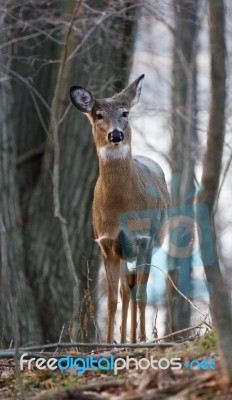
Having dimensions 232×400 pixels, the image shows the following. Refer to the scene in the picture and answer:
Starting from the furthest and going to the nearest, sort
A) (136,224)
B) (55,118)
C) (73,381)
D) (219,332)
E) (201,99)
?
(201,99) → (55,118) → (136,224) → (73,381) → (219,332)

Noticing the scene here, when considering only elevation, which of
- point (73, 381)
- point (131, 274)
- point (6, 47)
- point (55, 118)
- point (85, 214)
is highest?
point (6, 47)

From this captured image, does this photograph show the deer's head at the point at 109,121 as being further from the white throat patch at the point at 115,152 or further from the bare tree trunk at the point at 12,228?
the bare tree trunk at the point at 12,228

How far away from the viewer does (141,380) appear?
528 cm

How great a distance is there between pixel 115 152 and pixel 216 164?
11.7 ft

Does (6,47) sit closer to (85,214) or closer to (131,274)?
(85,214)

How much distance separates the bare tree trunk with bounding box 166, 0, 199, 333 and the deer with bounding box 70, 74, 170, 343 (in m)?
0.42

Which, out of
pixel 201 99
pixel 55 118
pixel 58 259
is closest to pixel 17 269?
pixel 58 259

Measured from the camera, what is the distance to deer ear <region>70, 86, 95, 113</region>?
28.4ft

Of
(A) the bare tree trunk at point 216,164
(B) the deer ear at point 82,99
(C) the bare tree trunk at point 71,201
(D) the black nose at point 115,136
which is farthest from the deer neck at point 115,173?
(A) the bare tree trunk at point 216,164

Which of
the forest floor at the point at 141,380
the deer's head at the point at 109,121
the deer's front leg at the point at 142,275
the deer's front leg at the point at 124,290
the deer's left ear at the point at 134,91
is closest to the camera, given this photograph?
the forest floor at the point at 141,380

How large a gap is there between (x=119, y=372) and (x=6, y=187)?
5.57 m

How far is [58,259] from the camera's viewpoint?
38.4ft

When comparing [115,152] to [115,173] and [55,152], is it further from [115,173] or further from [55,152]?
[55,152]

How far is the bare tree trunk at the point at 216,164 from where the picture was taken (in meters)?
4.74
